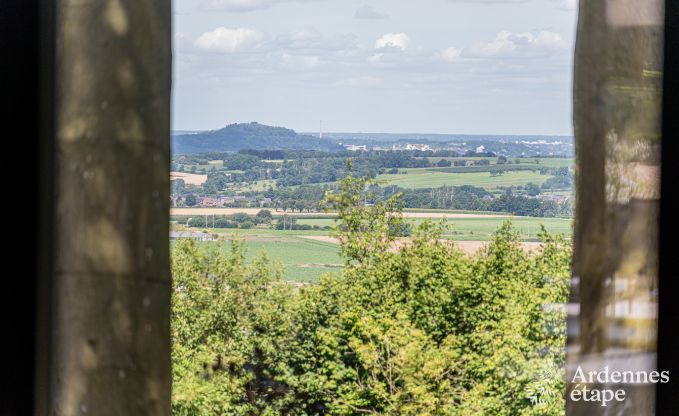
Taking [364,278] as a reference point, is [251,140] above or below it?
above

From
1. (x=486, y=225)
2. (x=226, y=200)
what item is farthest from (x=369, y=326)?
(x=226, y=200)

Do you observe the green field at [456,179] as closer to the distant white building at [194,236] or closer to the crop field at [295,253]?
the crop field at [295,253]

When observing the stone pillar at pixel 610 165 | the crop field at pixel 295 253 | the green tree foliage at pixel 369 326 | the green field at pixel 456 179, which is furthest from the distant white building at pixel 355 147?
the stone pillar at pixel 610 165

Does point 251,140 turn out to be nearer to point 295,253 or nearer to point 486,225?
point 295,253

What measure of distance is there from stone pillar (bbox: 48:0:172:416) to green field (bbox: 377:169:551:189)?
8709 mm

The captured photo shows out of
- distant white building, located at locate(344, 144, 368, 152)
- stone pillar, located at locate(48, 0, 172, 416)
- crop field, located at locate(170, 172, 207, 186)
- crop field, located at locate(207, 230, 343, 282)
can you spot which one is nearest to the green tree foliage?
crop field, located at locate(207, 230, 343, 282)

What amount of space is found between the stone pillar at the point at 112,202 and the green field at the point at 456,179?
28.6ft

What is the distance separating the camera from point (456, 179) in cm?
973

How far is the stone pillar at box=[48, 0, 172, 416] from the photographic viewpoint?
57 cm

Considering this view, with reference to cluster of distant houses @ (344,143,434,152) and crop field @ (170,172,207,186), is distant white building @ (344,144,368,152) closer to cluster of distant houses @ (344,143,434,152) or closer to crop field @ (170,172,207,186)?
cluster of distant houses @ (344,143,434,152)

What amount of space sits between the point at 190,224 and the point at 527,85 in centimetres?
442

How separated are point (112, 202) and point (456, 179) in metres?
9.28

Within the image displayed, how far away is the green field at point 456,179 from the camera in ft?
30.1

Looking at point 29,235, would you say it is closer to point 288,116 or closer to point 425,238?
point 425,238
